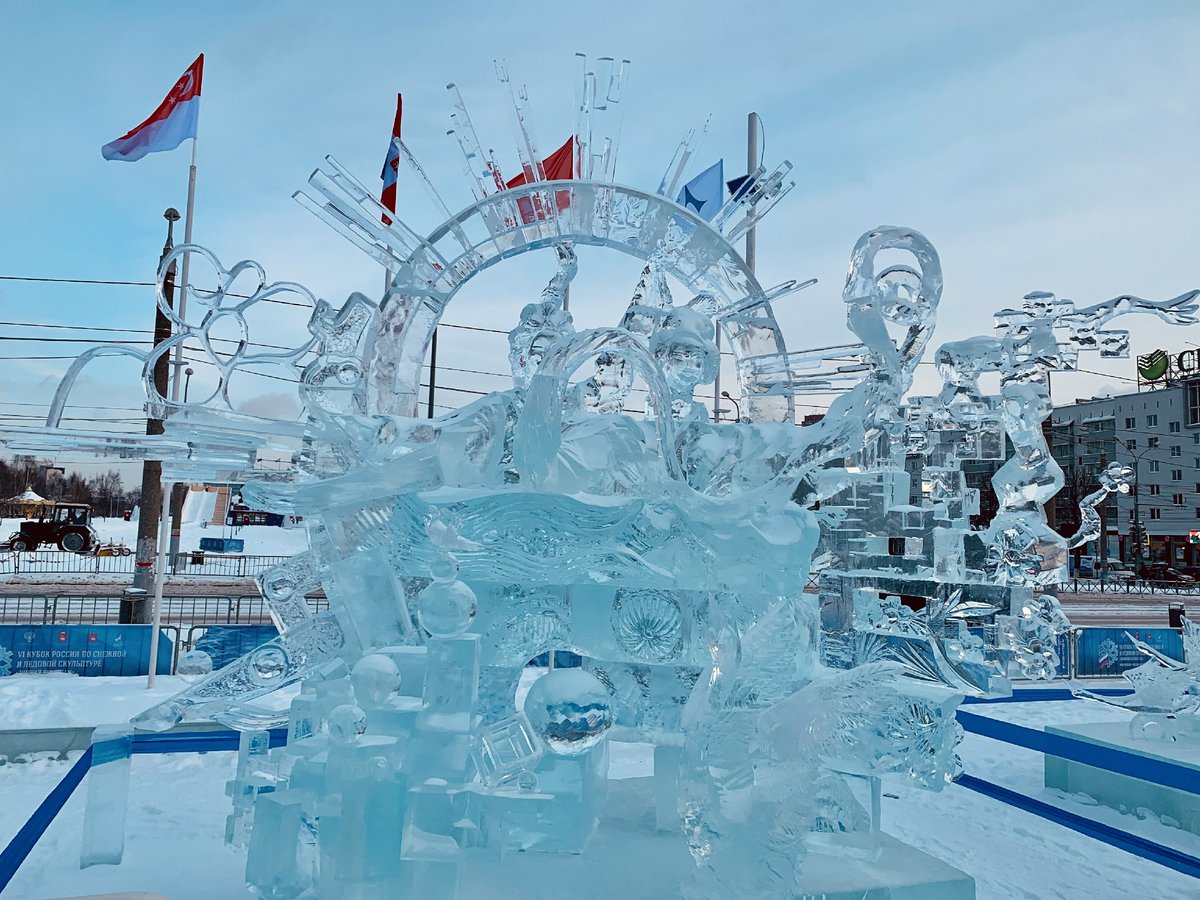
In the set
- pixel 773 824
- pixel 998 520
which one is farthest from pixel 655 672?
pixel 998 520

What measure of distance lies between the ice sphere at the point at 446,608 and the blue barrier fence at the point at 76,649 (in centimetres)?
798

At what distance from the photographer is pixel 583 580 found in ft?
11.4

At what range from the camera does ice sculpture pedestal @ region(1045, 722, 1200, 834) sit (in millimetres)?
5910

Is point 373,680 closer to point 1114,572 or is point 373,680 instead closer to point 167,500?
point 167,500

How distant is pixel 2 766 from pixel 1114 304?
7.81 metres

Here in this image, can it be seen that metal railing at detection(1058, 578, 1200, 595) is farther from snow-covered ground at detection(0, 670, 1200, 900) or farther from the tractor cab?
the tractor cab

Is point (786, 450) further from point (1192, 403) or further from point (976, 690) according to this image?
point (1192, 403)

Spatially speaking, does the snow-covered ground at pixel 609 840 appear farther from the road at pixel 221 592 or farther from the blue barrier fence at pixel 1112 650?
the road at pixel 221 592

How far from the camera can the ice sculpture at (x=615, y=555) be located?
2963 mm

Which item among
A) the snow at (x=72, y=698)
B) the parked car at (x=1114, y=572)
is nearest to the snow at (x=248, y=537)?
the snow at (x=72, y=698)

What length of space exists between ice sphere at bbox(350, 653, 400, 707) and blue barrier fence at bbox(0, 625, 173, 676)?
7.88 m

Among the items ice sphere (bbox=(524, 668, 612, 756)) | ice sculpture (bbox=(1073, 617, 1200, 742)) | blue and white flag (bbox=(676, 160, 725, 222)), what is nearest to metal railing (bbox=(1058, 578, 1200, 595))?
ice sculpture (bbox=(1073, 617, 1200, 742))

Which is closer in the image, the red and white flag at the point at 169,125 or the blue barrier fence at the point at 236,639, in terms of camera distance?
the red and white flag at the point at 169,125

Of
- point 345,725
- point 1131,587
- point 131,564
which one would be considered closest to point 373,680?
point 345,725
